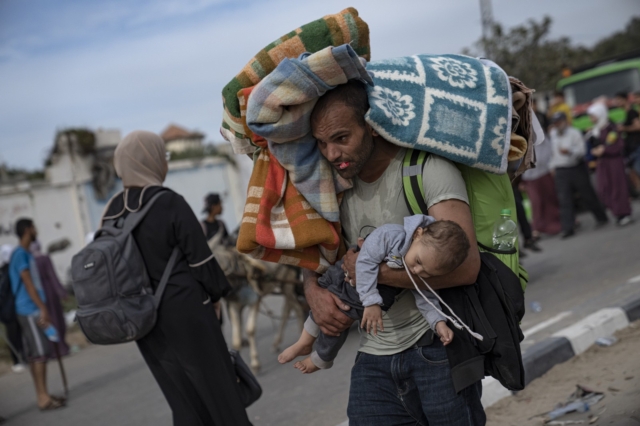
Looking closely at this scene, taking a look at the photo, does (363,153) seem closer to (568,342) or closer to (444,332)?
(444,332)

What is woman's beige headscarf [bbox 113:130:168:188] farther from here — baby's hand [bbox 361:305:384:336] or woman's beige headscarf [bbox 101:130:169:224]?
baby's hand [bbox 361:305:384:336]

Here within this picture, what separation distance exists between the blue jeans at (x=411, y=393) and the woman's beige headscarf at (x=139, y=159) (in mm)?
1966

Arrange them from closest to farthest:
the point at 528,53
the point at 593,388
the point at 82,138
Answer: the point at 593,388, the point at 82,138, the point at 528,53

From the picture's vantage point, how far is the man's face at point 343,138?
2.39 metres

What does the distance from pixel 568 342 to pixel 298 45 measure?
4.05 metres

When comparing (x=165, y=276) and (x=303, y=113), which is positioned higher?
(x=303, y=113)

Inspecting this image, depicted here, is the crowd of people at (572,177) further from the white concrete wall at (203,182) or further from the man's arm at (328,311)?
the man's arm at (328,311)

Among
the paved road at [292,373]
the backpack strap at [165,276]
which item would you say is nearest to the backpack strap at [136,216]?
the backpack strap at [165,276]

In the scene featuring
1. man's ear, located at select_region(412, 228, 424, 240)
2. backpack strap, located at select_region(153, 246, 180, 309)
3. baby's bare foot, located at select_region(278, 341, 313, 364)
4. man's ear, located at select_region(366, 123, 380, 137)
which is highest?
man's ear, located at select_region(366, 123, 380, 137)

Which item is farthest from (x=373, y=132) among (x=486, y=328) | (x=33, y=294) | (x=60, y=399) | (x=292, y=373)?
(x=60, y=399)

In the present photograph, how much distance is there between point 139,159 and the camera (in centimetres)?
407

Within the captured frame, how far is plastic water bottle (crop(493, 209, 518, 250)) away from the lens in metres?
2.54

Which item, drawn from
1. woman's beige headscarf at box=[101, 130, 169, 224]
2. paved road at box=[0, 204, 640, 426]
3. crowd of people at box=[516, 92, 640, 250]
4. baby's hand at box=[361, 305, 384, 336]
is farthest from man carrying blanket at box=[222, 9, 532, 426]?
crowd of people at box=[516, 92, 640, 250]

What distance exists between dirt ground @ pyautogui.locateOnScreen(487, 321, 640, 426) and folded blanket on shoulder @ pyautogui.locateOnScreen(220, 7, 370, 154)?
2834 millimetres
